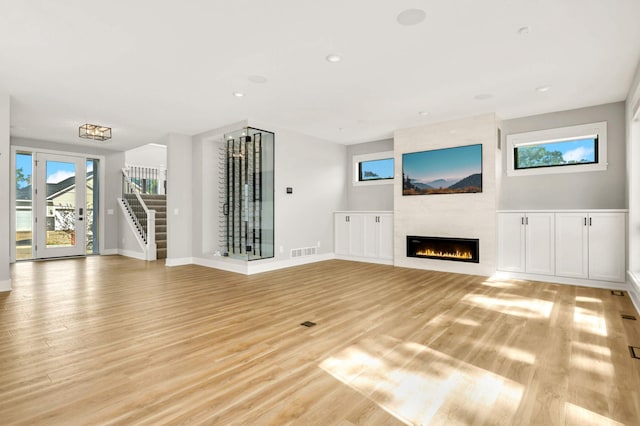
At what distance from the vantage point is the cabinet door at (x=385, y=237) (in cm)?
709

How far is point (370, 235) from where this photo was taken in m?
7.41

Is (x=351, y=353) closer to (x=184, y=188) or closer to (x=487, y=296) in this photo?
(x=487, y=296)

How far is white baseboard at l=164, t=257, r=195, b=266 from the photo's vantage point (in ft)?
23.2

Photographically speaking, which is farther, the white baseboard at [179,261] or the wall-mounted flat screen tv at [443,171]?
the white baseboard at [179,261]

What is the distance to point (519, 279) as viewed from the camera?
18.0ft

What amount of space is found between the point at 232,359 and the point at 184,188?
219 inches

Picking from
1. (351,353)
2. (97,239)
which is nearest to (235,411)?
(351,353)

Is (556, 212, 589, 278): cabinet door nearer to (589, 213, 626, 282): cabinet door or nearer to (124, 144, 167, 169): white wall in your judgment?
(589, 213, 626, 282): cabinet door

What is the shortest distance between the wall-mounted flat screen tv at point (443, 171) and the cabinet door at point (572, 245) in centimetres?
137

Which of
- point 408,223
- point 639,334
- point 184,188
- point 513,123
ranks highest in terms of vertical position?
point 513,123

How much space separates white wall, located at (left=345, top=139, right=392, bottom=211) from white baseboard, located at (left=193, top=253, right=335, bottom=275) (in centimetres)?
193

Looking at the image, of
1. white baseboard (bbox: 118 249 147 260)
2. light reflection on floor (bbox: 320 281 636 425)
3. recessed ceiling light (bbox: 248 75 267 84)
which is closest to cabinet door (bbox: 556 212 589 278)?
light reflection on floor (bbox: 320 281 636 425)

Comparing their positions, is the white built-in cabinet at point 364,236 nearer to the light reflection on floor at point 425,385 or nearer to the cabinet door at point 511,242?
the cabinet door at point 511,242

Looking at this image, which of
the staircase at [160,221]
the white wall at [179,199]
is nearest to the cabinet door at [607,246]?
the white wall at [179,199]
